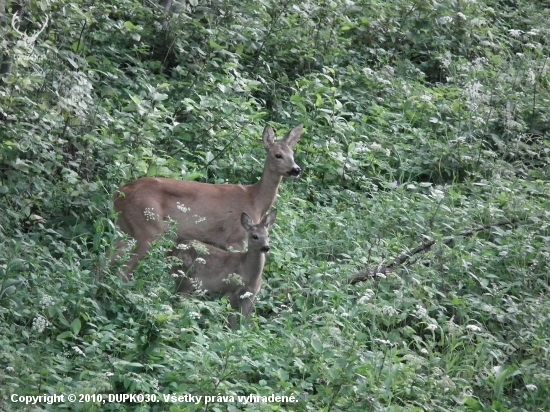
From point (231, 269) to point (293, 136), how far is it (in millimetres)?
2088

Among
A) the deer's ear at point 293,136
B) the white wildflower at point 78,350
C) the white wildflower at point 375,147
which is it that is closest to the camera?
the white wildflower at point 78,350

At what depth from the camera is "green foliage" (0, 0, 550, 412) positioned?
8.22 metres

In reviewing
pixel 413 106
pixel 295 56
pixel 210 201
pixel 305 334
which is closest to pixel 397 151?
pixel 413 106

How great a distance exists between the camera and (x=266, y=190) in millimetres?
11234

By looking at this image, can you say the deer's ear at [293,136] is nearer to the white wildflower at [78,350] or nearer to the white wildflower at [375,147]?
the white wildflower at [375,147]

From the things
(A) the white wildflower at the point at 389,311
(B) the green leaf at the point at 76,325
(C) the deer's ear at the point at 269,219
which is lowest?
(B) the green leaf at the point at 76,325

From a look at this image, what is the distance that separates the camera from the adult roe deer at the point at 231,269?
9742 millimetres

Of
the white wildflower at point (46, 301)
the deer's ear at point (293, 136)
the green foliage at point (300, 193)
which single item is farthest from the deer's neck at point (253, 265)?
the white wildflower at point (46, 301)

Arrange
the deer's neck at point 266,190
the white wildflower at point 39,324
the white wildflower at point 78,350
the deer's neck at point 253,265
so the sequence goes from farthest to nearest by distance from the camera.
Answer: the deer's neck at point 266,190
the deer's neck at point 253,265
the white wildflower at point 39,324
the white wildflower at point 78,350

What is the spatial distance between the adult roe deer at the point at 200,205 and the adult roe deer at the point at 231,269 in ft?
1.03

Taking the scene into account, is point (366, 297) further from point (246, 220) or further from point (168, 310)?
point (246, 220)

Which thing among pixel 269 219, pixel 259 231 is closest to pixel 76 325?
pixel 259 231

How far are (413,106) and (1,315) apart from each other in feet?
22.8

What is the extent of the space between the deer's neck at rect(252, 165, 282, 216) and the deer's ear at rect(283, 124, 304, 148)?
1.48 feet
